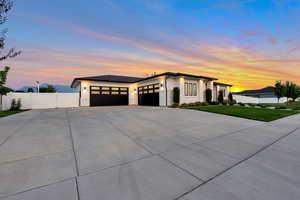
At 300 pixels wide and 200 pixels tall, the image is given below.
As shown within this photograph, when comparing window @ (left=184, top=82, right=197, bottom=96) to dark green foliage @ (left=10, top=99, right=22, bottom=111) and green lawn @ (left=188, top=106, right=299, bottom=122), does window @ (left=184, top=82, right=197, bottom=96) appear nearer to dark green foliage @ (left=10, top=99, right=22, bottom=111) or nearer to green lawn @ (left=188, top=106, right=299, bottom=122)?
green lawn @ (left=188, top=106, right=299, bottom=122)

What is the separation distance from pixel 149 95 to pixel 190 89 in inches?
205

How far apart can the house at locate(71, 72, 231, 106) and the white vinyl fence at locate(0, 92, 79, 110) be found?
4.04ft

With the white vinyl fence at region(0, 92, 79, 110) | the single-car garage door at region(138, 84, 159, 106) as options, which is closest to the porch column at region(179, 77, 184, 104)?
the single-car garage door at region(138, 84, 159, 106)

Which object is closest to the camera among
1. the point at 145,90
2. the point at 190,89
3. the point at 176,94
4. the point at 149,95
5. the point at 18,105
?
the point at 18,105

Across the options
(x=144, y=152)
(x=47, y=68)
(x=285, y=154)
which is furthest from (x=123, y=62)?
(x=285, y=154)

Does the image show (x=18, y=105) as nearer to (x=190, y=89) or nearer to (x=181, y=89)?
(x=181, y=89)

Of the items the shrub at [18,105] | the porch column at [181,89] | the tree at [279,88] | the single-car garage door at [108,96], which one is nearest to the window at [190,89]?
the porch column at [181,89]

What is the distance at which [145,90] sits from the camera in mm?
16094

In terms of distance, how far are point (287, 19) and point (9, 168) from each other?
15.8 m

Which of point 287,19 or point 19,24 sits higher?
point 287,19

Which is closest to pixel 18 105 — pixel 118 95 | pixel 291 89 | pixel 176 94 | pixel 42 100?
pixel 42 100

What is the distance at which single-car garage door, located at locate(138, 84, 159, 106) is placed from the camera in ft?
47.1

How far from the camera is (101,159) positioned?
7.23 ft

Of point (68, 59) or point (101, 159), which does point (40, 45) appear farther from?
point (101, 159)
